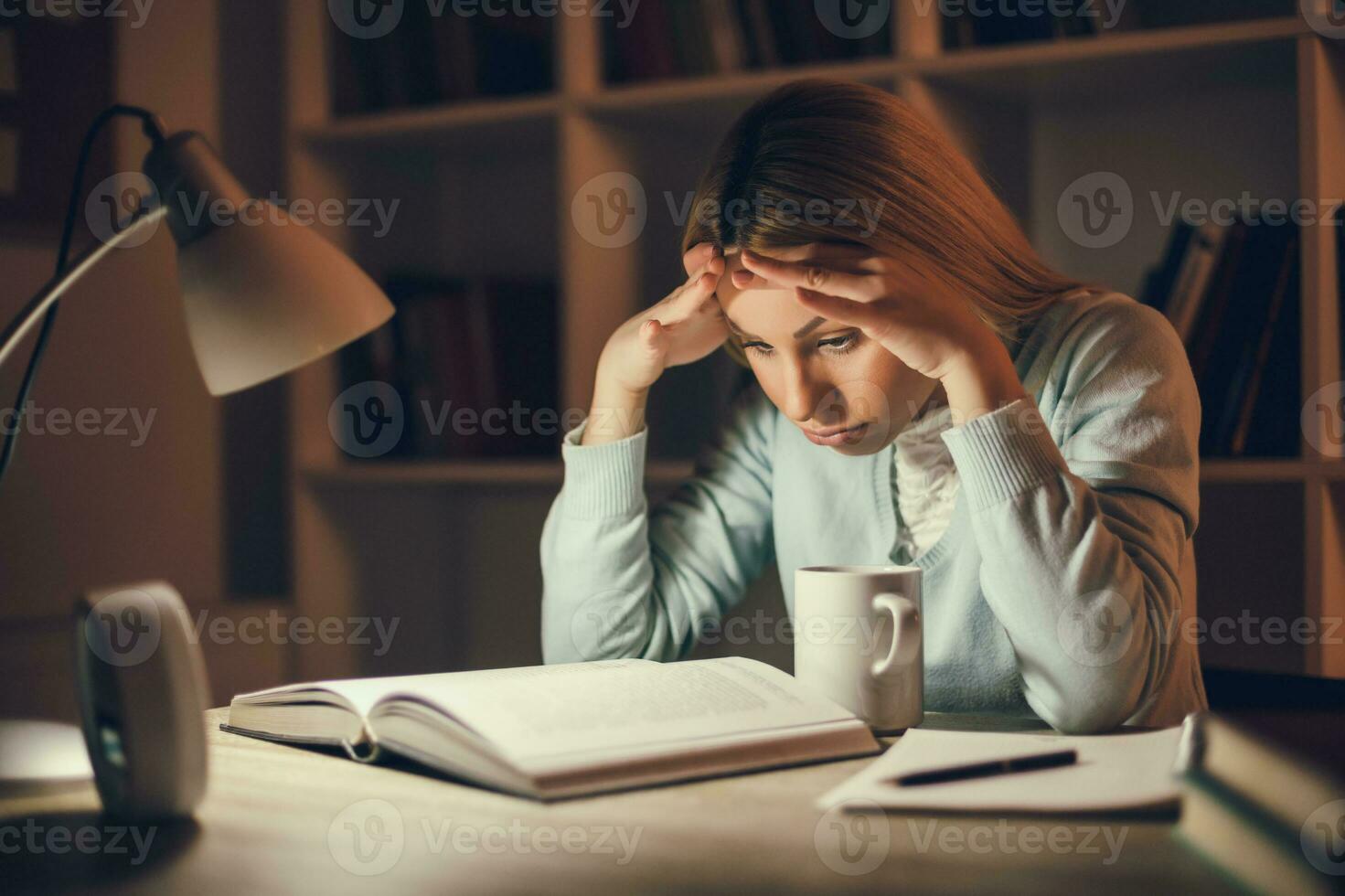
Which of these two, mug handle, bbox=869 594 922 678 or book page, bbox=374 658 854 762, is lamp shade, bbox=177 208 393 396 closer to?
book page, bbox=374 658 854 762

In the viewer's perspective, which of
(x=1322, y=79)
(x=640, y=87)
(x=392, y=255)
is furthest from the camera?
(x=392, y=255)

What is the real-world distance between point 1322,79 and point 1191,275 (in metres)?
0.25

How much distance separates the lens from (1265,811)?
587 mm

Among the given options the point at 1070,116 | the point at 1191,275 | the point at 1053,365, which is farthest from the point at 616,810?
the point at 1070,116

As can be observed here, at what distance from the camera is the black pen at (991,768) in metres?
0.73

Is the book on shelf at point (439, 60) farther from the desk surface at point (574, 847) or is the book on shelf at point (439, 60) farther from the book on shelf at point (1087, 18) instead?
the desk surface at point (574, 847)

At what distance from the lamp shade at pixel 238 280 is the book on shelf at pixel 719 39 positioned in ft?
3.21

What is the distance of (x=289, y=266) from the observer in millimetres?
896

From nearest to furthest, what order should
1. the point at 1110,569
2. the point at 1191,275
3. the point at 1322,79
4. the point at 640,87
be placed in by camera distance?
the point at 1110,569, the point at 1322,79, the point at 1191,275, the point at 640,87

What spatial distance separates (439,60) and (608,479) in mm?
948

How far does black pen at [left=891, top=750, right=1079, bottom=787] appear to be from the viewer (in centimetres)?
73

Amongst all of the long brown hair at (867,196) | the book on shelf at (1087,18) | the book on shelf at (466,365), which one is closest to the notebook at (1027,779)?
the long brown hair at (867,196)

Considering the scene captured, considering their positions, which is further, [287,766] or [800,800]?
[287,766]

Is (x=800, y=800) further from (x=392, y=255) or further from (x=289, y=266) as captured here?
(x=392, y=255)
